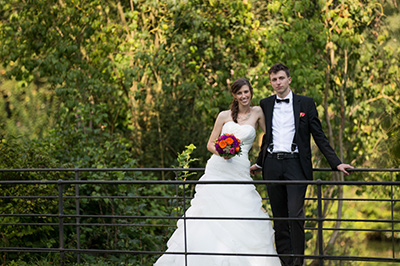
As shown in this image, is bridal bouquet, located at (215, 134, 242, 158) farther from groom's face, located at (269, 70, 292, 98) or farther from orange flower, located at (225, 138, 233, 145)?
groom's face, located at (269, 70, 292, 98)

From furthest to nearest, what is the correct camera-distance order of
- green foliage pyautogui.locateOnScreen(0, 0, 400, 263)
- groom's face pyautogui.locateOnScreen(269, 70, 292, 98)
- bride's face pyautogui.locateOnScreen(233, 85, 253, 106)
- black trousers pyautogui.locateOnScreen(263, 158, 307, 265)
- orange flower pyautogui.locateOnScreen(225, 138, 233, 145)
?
green foliage pyautogui.locateOnScreen(0, 0, 400, 263)
bride's face pyautogui.locateOnScreen(233, 85, 253, 106)
orange flower pyautogui.locateOnScreen(225, 138, 233, 145)
groom's face pyautogui.locateOnScreen(269, 70, 292, 98)
black trousers pyautogui.locateOnScreen(263, 158, 307, 265)

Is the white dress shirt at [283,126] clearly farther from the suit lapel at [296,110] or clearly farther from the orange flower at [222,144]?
the orange flower at [222,144]

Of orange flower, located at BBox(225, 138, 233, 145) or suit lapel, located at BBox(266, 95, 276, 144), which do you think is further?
orange flower, located at BBox(225, 138, 233, 145)

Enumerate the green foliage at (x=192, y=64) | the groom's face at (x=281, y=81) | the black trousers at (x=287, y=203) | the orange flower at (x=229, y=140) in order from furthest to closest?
1. the green foliage at (x=192, y=64)
2. the orange flower at (x=229, y=140)
3. the groom's face at (x=281, y=81)
4. the black trousers at (x=287, y=203)

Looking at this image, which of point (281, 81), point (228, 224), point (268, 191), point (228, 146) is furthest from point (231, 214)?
point (281, 81)

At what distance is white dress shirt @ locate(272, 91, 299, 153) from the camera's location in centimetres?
Result: 481

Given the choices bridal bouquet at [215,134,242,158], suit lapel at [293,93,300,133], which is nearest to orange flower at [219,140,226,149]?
bridal bouquet at [215,134,242,158]

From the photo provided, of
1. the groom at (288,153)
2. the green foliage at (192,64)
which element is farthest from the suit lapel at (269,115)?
the green foliage at (192,64)

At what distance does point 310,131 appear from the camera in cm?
490

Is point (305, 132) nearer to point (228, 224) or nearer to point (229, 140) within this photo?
point (229, 140)

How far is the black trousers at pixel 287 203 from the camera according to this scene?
472 centimetres

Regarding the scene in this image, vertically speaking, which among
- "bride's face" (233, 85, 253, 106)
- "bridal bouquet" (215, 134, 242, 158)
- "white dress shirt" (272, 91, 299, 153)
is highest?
"bride's face" (233, 85, 253, 106)

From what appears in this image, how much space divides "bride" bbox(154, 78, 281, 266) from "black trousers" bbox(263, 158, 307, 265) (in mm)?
104

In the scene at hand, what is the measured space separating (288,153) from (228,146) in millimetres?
521
